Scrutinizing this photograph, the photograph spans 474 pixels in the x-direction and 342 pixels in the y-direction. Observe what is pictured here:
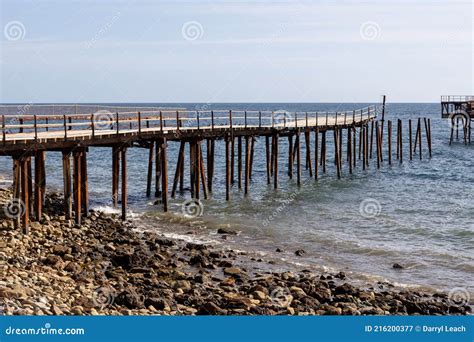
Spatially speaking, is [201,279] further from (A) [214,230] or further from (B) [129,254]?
(A) [214,230]

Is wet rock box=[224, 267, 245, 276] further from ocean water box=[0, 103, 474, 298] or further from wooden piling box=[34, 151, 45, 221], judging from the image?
wooden piling box=[34, 151, 45, 221]

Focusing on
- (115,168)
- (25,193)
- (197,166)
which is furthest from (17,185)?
(197,166)

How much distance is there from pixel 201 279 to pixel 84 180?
8789 mm

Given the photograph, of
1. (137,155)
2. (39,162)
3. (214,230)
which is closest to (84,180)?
(39,162)

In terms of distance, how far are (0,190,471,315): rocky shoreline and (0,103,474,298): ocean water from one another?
2054 millimetres

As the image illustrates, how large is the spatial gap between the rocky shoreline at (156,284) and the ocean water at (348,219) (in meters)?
2.05

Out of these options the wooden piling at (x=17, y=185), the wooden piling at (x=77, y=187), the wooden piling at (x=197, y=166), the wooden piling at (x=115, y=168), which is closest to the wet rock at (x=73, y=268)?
the wooden piling at (x=17, y=185)

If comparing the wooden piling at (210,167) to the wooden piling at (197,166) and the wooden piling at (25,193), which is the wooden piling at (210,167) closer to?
the wooden piling at (197,166)

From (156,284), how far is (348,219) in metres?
14.0

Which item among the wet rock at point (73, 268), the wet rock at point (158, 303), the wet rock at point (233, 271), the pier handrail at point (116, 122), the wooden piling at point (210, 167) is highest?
the pier handrail at point (116, 122)

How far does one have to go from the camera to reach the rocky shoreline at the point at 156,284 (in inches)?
590

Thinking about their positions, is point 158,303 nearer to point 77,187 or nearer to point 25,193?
point 25,193

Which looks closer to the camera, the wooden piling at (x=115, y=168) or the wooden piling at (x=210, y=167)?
the wooden piling at (x=115, y=168)

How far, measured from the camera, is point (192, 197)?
32.1 m
